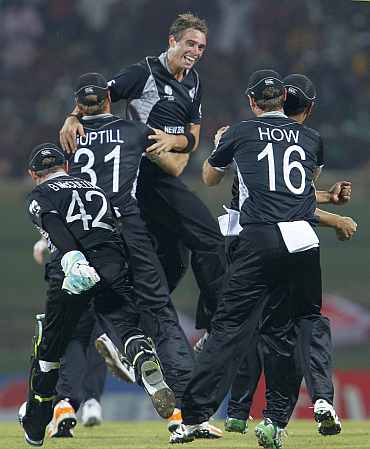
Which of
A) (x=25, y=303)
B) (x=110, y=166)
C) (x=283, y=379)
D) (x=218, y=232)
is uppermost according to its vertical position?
(x=110, y=166)

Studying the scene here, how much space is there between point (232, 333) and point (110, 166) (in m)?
1.47

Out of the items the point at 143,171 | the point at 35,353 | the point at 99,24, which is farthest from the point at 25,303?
the point at 35,353

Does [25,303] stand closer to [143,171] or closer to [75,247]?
[143,171]

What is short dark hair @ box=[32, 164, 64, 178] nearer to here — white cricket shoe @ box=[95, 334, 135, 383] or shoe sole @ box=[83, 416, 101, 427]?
white cricket shoe @ box=[95, 334, 135, 383]

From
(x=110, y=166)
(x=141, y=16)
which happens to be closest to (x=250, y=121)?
(x=110, y=166)

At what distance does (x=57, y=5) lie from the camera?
1500 cm

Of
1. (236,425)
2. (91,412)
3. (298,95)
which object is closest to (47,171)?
(298,95)

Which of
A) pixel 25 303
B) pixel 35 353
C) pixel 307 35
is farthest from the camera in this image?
pixel 307 35

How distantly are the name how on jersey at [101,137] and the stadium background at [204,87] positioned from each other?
5864mm

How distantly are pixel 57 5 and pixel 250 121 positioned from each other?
30.1 ft

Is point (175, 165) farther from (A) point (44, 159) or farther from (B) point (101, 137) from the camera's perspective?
(A) point (44, 159)

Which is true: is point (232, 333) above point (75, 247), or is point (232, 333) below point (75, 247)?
below

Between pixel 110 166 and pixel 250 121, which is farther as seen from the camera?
pixel 110 166

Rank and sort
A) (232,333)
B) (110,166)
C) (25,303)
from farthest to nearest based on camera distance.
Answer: (25,303)
(110,166)
(232,333)
